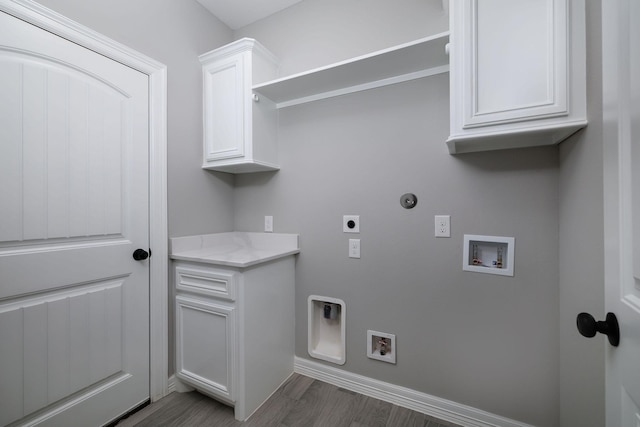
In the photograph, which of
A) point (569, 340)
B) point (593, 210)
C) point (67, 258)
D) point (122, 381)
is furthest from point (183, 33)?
point (569, 340)

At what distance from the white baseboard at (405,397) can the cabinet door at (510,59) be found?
61.1 inches

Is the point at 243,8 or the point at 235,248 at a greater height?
the point at 243,8

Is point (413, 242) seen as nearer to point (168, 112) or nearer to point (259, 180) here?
point (259, 180)

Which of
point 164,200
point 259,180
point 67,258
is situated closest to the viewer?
point 67,258

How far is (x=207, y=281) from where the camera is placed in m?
1.58

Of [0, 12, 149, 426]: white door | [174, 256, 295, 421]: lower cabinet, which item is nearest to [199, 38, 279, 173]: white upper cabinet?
[0, 12, 149, 426]: white door

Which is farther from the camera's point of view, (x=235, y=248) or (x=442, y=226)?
(x=235, y=248)

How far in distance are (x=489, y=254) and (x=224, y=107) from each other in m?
1.99

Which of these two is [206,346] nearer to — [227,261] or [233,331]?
[233,331]

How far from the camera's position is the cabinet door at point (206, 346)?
1485 mm

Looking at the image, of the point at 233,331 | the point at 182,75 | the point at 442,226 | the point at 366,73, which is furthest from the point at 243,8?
the point at 233,331

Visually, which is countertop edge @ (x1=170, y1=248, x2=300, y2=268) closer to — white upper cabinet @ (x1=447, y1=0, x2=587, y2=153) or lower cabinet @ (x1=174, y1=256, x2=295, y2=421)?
lower cabinet @ (x1=174, y1=256, x2=295, y2=421)

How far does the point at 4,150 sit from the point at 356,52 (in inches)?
76.6

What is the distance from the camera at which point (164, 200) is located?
1.70 metres
